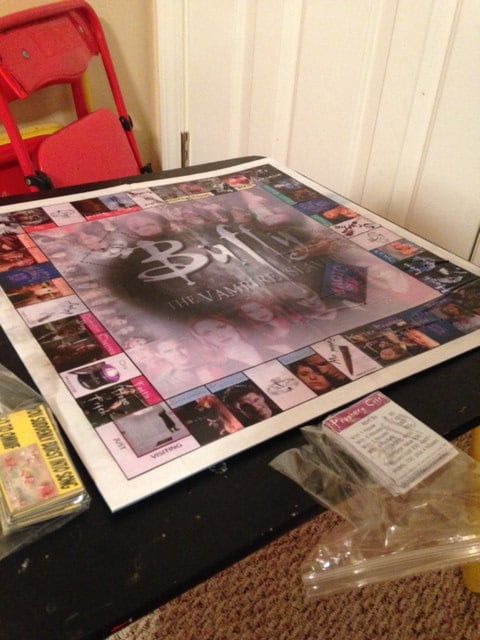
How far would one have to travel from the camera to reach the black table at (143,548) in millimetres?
341

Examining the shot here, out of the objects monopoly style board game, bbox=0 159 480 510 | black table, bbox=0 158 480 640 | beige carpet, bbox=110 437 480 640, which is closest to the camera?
black table, bbox=0 158 480 640

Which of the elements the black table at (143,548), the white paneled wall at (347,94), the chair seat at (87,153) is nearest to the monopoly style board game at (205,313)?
the black table at (143,548)

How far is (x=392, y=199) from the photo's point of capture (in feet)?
4.26

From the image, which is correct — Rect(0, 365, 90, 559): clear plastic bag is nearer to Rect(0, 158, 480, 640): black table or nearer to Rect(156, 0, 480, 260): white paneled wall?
Rect(0, 158, 480, 640): black table

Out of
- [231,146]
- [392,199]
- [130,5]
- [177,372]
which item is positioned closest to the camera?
[177,372]

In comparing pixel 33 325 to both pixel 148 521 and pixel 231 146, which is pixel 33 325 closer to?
pixel 148 521

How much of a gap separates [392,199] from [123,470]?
1048mm

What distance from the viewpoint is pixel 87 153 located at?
117cm

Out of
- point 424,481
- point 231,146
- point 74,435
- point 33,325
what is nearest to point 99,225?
point 33,325

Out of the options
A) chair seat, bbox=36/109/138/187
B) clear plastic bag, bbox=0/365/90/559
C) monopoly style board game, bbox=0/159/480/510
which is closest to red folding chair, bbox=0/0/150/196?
chair seat, bbox=36/109/138/187

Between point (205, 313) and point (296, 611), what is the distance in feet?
2.00

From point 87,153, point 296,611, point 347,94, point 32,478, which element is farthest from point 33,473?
point 347,94

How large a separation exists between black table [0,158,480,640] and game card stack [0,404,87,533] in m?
0.01

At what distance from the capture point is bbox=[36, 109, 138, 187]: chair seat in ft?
3.59
